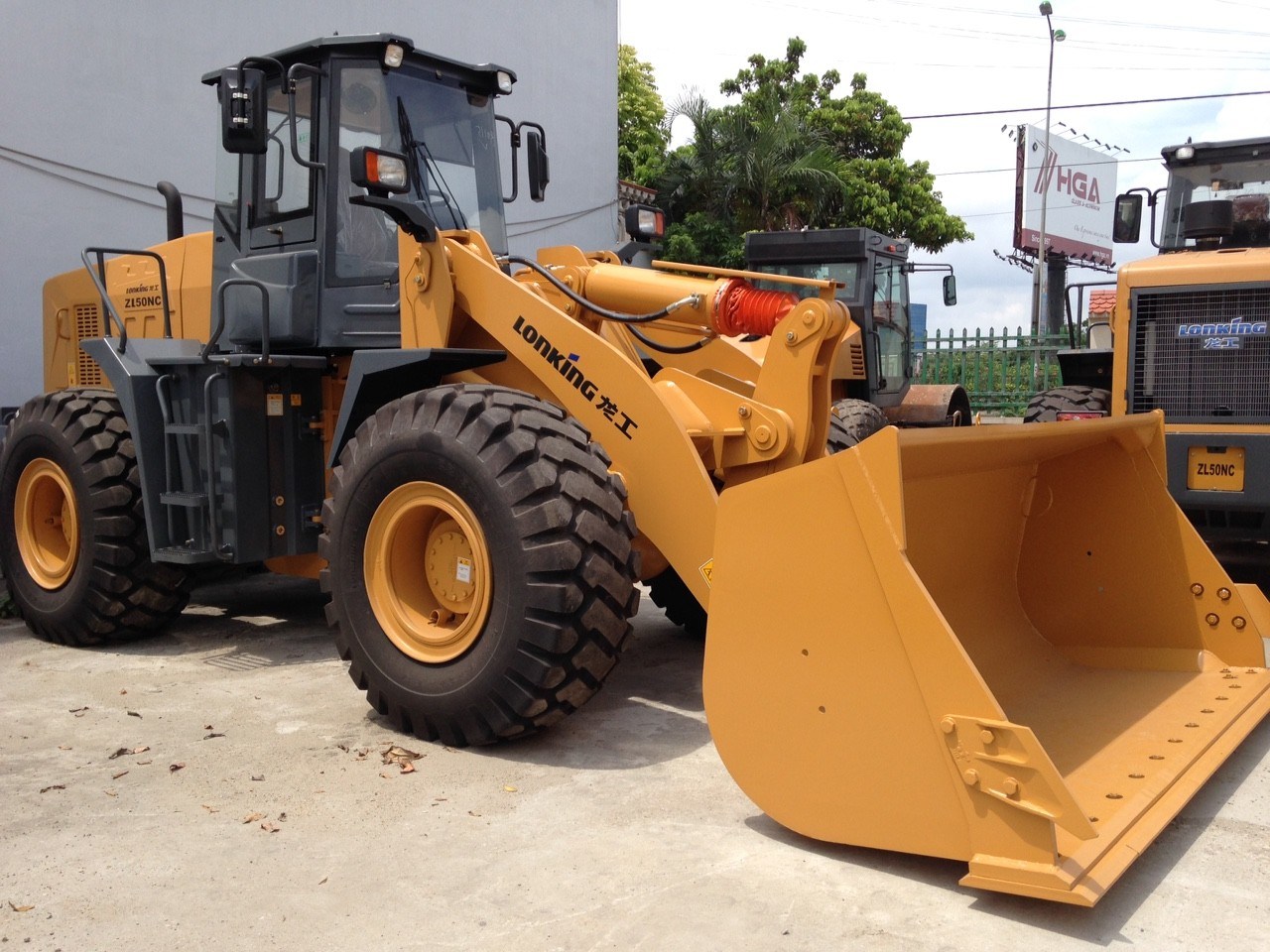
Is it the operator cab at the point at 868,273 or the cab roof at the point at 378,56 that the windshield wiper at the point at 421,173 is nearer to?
the cab roof at the point at 378,56

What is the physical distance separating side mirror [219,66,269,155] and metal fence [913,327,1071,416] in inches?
628

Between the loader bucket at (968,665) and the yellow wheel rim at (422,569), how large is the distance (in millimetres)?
1315

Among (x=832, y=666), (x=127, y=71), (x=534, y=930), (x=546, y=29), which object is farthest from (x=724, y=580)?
(x=546, y=29)

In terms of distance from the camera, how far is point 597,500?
4.30 m

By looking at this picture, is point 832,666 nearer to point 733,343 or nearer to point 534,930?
point 534,930

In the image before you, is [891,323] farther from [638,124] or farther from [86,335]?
[638,124]

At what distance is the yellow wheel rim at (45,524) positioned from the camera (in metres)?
6.44

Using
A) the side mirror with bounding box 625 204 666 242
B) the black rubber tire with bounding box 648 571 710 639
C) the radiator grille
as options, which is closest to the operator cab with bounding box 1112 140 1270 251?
the side mirror with bounding box 625 204 666 242

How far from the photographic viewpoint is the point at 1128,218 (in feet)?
26.6

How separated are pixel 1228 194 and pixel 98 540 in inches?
285

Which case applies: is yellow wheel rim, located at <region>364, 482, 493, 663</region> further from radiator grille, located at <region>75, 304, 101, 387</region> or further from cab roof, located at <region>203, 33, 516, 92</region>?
radiator grille, located at <region>75, 304, 101, 387</region>

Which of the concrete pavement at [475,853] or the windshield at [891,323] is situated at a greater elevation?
the windshield at [891,323]

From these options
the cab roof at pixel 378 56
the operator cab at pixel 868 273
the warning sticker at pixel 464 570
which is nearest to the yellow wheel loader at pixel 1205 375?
the operator cab at pixel 868 273

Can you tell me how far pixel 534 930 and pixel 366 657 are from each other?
188 centimetres
